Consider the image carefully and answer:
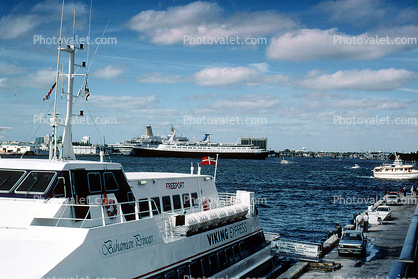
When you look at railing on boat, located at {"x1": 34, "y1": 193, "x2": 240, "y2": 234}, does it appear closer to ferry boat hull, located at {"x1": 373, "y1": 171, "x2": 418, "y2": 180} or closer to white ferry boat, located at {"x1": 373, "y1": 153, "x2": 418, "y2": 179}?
ferry boat hull, located at {"x1": 373, "y1": 171, "x2": 418, "y2": 180}

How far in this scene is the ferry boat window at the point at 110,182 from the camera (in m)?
12.2

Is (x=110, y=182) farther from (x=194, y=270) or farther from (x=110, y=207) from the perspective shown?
(x=194, y=270)

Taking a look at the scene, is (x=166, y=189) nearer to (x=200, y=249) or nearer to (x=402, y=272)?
(x=200, y=249)

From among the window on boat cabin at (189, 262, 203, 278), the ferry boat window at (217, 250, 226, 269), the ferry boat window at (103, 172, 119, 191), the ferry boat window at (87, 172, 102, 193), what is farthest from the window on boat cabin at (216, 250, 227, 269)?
the ferry boat window at (87, 172, 102, 193)

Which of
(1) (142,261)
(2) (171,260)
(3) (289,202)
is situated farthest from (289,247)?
(3) (289,202)

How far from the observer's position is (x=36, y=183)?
11.0 meters

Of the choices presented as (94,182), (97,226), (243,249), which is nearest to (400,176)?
(243,249)

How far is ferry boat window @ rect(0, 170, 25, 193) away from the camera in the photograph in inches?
437

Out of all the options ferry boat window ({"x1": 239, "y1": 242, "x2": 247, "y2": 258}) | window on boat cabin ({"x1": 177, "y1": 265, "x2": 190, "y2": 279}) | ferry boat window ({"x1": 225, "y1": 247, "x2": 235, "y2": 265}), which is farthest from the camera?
ferry boat window ({"x1": 239, "y1": 242, "x2": 247, "y2": 258})

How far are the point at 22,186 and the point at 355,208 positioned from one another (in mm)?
46570

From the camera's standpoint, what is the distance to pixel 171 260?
12195 mm

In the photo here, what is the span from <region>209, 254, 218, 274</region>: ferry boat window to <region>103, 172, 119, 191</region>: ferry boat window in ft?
15.4

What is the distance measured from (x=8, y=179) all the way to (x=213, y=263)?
7776 mm

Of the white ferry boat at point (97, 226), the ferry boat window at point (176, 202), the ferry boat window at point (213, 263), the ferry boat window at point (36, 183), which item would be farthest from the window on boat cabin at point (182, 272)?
the ferry boat window at point (36, 183)
